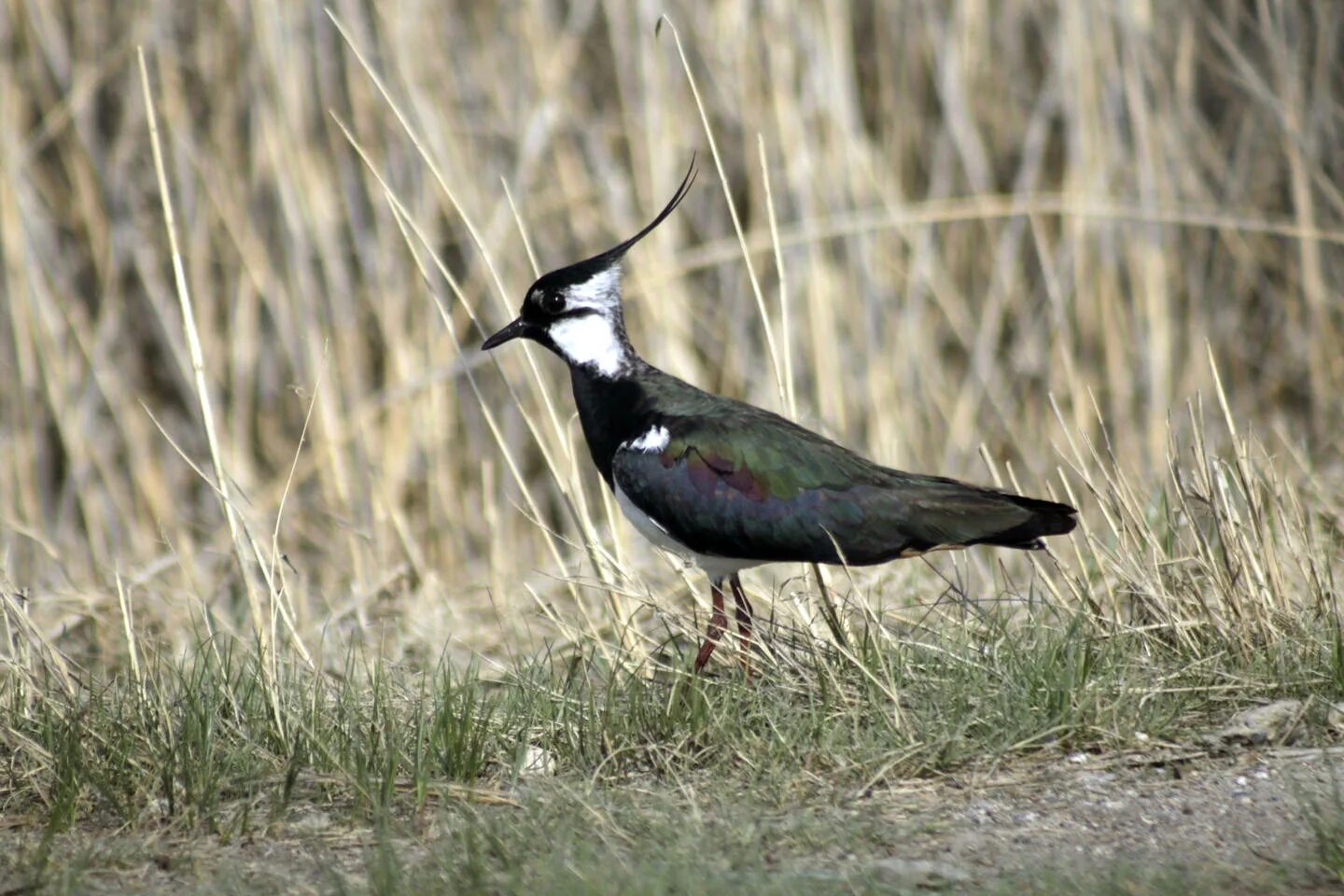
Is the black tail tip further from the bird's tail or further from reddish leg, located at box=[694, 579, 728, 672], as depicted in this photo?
reddish leg, located at box=[694, 579, 728, 672]

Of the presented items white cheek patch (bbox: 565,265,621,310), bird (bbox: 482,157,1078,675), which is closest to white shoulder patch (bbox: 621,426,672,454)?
bird (bbox: 482,157,1078,675)

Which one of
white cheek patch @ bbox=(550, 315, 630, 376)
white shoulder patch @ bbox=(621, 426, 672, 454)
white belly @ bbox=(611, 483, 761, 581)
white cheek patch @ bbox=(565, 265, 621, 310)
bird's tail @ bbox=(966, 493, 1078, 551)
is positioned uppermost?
white cheek patch @ bbox=(565, 265, 621, 310)

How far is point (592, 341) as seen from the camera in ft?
13.2

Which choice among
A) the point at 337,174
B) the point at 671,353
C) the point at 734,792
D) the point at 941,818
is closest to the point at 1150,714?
the point at 941,818

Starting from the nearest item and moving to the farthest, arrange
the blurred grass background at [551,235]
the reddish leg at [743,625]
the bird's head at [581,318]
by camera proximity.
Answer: the reddish leg at [743,625], the bird's head at [581,318], the blurred grass background at [551,235]

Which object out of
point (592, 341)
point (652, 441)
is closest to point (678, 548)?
point (652, 441)

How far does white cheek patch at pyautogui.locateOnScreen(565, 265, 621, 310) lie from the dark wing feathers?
1.33 feet

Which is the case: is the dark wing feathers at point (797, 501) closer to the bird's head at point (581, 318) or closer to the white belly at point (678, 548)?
the white belly at point (678, 548)

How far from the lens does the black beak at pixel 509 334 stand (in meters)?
4.01

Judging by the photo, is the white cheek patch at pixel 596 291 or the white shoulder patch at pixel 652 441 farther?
the white cheek patch at pixel 596 291

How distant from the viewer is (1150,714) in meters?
3.07

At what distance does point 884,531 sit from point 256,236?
303cm

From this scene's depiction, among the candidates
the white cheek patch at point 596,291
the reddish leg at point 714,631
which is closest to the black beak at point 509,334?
the white cheek patch at point 596,291

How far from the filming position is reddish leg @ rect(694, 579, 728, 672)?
11.1ft
